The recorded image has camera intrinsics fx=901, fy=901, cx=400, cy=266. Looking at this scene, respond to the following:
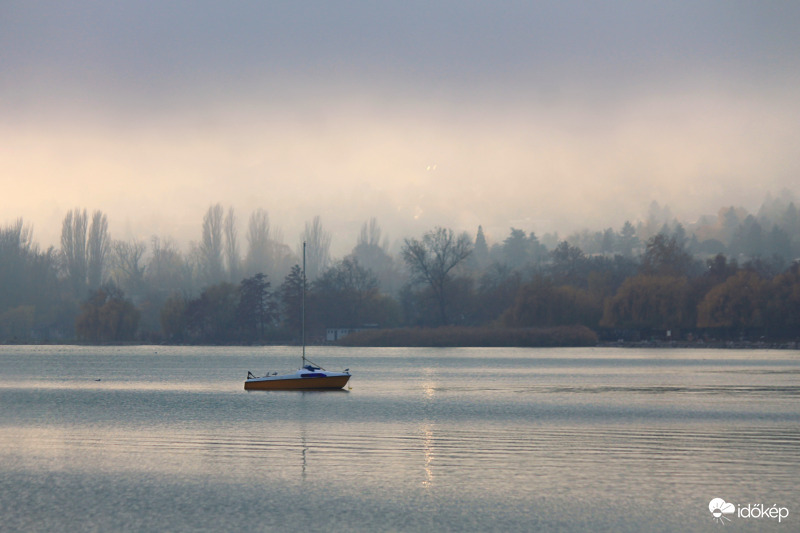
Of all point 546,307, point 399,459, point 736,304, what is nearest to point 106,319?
point 546,307

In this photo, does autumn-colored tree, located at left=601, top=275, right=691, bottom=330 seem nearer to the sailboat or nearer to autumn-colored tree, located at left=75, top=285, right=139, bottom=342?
autumn-colored tree, located at left=75, top=285, right=139, bottom=342

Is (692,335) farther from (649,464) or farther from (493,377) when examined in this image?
(649,464)

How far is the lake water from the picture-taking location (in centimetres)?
2289

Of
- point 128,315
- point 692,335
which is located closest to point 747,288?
point 692,335

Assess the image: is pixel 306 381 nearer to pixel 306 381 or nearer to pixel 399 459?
pixel 306 381

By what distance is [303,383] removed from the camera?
199ft

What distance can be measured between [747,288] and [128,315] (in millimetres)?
117817

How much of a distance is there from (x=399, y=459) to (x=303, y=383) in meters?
30.1

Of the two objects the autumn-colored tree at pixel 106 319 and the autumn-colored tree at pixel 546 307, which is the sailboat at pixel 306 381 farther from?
the autumn-colored tree at pixel 106 319

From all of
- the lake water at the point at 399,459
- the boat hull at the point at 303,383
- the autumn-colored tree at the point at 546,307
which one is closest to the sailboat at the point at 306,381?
the boat hull at the point at 303,383

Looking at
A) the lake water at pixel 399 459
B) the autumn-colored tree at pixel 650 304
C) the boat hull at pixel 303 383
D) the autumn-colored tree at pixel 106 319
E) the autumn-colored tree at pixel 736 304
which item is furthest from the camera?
the autumn-colored tree at pixel 106 319

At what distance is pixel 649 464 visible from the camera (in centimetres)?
2994

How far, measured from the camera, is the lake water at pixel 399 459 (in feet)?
75.1

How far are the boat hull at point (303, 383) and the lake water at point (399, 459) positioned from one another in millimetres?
805
